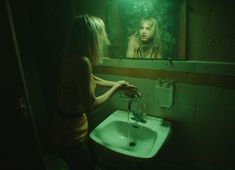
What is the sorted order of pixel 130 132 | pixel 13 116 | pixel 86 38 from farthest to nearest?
pixel 130 132
pixel 13 116
pixel 86 38

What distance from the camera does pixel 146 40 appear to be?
1324mm

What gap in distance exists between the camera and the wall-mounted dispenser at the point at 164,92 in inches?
52.3

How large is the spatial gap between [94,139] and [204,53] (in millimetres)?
891

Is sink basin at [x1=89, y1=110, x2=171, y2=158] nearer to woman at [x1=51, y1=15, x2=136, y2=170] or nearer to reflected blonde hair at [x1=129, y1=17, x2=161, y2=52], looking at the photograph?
woman at [x1=51, y1=15, x2=136, y2=170]

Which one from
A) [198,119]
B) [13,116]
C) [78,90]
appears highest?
[78,90]

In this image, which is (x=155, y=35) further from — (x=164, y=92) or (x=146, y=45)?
(x=164, y=92)

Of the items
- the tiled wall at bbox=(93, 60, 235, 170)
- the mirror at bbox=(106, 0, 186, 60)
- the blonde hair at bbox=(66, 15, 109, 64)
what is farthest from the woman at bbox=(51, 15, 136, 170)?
the tiled wall at bbox=(93, 60, 235, 170)

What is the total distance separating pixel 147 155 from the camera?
3.64 feet

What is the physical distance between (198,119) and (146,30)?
0.71 meters

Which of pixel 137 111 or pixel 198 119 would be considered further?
pixel 137 111

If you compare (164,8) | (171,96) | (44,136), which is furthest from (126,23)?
(44,136)

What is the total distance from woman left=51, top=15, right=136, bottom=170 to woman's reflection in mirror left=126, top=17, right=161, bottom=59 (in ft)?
0.87

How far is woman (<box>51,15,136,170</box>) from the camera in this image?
1.10 metres

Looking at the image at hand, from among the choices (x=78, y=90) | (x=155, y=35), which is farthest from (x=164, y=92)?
(x=78, y=90)
